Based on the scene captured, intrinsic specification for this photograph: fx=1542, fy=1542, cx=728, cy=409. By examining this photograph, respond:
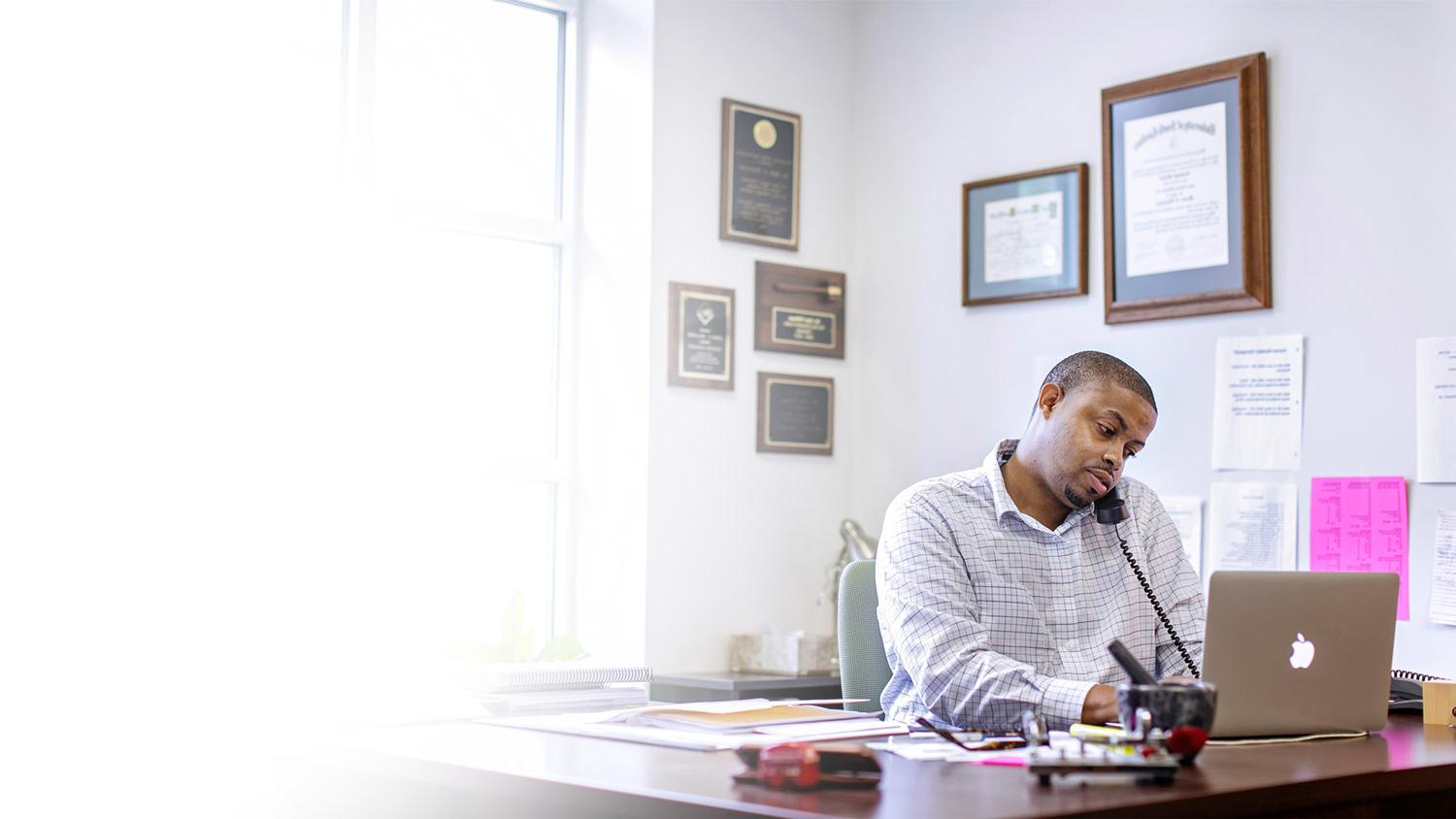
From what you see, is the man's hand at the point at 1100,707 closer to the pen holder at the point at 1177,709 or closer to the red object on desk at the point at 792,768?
the pen holder at the point at 1177,709

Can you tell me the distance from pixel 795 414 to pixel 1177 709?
96.3 inches

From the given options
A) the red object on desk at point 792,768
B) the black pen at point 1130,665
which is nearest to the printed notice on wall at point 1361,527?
the black pen at point 1130,665

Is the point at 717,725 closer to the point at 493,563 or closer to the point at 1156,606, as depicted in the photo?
the point at 1156,606

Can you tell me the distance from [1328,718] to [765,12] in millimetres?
2582

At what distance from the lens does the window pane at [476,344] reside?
12.4 feet

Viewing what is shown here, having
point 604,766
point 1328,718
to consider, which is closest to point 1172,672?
point 1328,718

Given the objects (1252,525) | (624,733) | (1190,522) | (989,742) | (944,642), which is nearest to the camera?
(989,742)

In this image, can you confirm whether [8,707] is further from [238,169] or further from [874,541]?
[874,541]

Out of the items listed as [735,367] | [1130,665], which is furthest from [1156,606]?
[735,367]

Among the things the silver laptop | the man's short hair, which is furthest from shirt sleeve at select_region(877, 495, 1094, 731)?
the man's short hair

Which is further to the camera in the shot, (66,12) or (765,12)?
(765,12)

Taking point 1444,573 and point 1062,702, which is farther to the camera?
point 1444,573

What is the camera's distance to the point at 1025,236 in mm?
3877

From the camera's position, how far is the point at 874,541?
4051 millimetres
